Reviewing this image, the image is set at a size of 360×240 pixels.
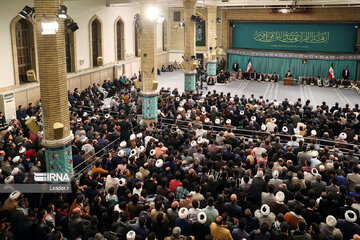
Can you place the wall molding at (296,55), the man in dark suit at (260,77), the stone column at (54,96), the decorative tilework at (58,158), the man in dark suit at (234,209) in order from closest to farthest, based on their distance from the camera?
the man in dark suit at (234,209) < the stone column at (54,96) < the decorative tilework at (58,158) < the wall molding at (296,55) < the man in dark suit at (260,77)

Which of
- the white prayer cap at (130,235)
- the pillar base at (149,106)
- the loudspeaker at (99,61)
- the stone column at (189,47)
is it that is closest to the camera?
the white prayer cap at (130,235)

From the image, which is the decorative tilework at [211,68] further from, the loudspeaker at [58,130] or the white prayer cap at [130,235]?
the white prayer cap at [130,235]

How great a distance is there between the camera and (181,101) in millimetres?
14375

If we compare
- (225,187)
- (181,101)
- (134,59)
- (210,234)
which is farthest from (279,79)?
(210,234)

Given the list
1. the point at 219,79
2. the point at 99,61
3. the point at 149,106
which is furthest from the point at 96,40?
the point at 149,106

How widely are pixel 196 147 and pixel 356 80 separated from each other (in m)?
17.5

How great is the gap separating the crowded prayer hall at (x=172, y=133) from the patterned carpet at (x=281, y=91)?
185 mm

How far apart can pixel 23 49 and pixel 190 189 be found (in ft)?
36.5

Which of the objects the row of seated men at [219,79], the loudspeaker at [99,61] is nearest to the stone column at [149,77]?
the loudspeaker at [99,61]

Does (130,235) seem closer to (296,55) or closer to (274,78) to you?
(274,78)

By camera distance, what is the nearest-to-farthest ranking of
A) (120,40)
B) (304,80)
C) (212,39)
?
(120,40), (212,39), (304,80)

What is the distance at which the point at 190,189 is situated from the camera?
6957mm

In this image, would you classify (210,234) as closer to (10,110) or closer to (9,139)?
(9,139)

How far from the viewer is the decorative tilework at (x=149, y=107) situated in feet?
43.0
